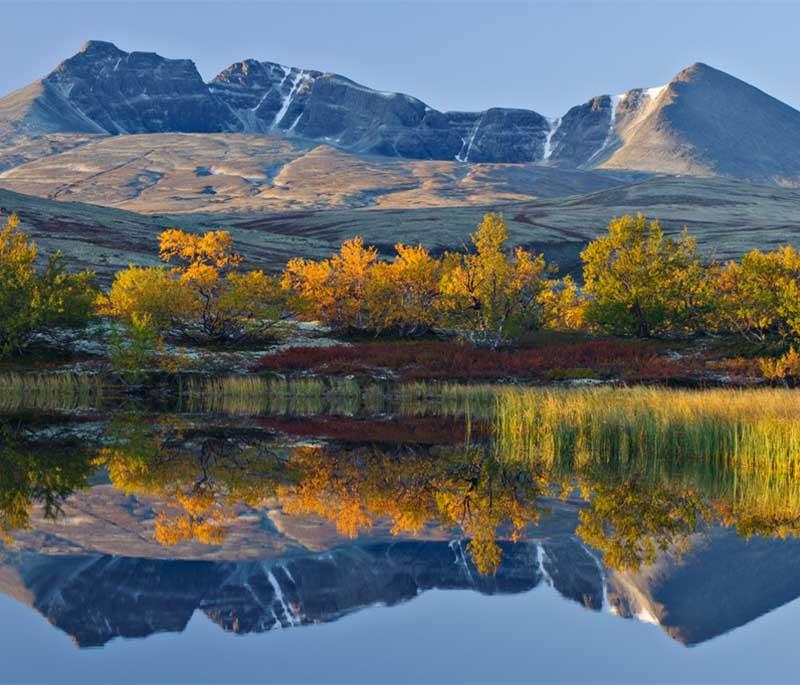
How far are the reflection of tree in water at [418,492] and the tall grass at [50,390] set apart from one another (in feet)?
58.5

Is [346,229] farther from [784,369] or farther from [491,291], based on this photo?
[784,369]

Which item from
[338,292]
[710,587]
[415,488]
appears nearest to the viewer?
[710,587]

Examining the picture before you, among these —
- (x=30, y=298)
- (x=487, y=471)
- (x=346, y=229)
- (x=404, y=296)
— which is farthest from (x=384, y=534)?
(x=346, y=229)

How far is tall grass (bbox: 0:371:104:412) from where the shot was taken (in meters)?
43.5

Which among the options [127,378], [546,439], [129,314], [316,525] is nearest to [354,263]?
[129,314]

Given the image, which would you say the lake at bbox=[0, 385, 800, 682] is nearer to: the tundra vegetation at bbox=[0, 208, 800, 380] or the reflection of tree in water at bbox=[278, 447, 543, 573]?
the reflection of tree in water at bbox=[278, 447, 543, 573]

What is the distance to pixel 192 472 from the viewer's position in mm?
25281

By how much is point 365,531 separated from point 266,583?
3.63 metres

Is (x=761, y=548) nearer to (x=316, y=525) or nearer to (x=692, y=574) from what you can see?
(x=692, y=574)

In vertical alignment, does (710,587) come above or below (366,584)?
above

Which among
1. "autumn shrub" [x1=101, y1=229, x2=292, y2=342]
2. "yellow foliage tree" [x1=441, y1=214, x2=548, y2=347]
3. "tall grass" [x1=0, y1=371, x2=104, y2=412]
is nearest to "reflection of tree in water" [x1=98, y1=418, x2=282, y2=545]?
"tall grass" [x1=0, y1=371, x2=104, y2=412]

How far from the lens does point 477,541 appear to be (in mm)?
17781

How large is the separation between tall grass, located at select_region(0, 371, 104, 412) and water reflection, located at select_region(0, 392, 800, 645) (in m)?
13.7

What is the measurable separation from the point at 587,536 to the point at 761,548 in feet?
9.09
